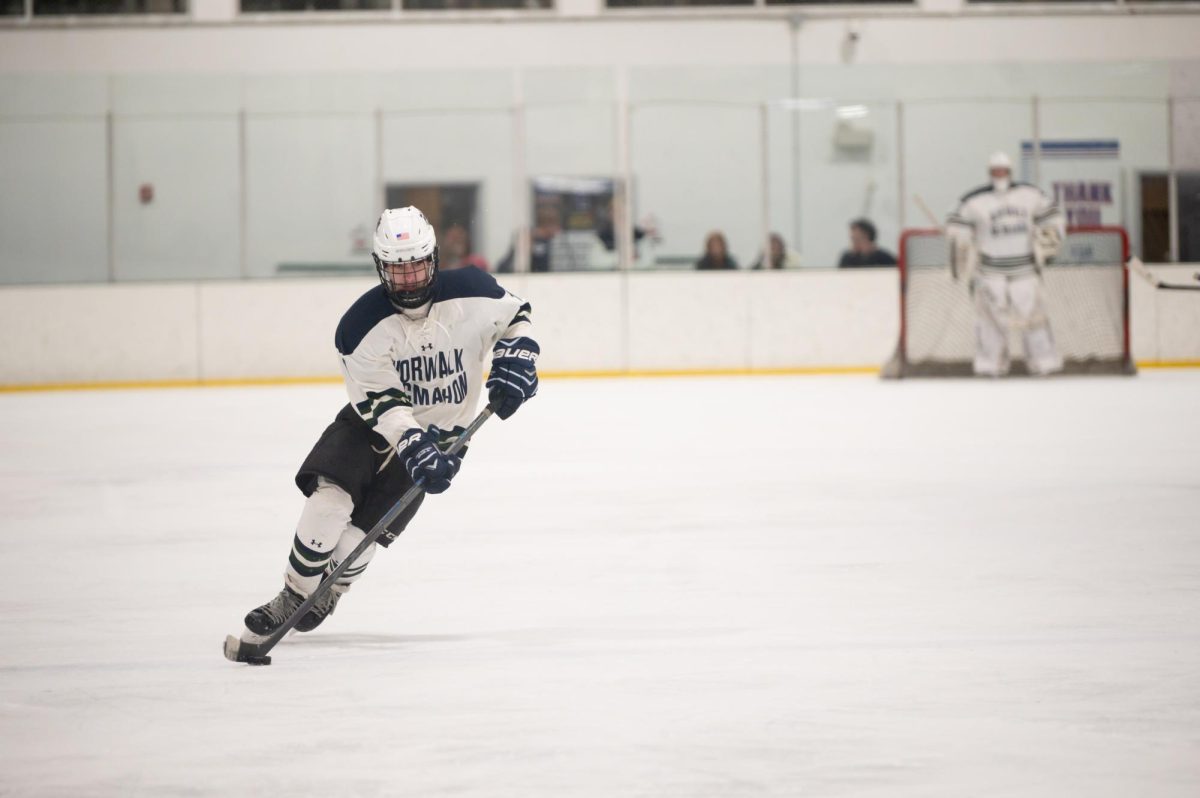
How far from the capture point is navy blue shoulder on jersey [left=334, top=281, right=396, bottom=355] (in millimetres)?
3262

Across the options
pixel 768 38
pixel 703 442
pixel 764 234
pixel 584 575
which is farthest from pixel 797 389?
pixel 584 575

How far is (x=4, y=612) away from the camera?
3639 millimetres

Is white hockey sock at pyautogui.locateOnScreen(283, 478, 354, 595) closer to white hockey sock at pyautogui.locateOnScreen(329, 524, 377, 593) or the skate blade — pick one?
white hockey sock at pyautogui.locateOnScreen(329, 524, 377, 593)

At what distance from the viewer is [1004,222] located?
11.3 m

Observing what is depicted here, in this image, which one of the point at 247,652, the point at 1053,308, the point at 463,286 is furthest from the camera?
the point at 1053,308

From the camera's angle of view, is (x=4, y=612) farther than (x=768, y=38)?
No

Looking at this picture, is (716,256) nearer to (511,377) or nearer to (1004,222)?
(1004,222)

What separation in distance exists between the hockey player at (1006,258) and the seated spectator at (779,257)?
1.42m

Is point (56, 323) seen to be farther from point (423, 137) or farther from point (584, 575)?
point (584, 575)

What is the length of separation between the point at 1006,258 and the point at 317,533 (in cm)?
869

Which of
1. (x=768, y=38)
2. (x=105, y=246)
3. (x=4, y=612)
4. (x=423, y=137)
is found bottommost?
(x=4, y=612)

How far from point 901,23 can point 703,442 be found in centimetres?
744

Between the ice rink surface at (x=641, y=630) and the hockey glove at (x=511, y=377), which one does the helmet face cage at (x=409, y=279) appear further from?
the ice rink surface at (x=641, y=630)

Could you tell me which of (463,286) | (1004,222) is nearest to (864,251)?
(1004,222)
